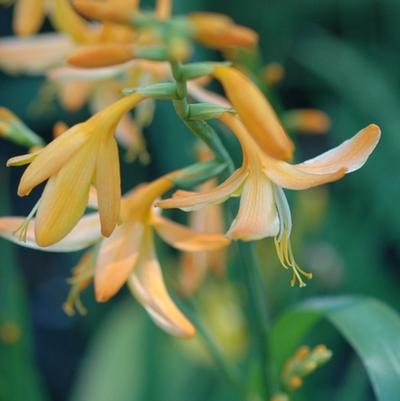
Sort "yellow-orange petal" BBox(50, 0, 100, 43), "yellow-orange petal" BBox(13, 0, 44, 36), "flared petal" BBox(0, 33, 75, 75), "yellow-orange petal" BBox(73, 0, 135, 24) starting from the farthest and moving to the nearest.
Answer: "flared petal" BBox(0, 33, 75, 75), "yellow-orange petal" BBox(13, 0, 44, 36), "yellow-orange petal" BBox(50, 0, 100, 43), "yellow-orange petal" BBox(73, 0, 135, 24)

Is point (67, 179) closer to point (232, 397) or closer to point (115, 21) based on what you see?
point (115, 21)

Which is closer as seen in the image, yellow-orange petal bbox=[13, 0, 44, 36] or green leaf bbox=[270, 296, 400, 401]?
green leaf bbox=[270, 296, 400, 401]

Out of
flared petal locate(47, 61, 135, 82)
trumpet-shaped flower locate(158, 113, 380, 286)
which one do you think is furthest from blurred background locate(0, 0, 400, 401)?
A: trumpet-shaped flower locate(158, 113, 380, 286)

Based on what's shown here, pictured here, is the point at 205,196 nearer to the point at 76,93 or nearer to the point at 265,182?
the point at 265,182

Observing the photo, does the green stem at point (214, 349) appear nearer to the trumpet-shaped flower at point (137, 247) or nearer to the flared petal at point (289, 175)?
the trumpet-shaped flower at point (137, 247)

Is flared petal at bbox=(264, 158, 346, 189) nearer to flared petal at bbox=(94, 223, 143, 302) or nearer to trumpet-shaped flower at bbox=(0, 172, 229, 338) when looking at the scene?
trumpet-shaped flower at bbox=(0, 172, 229, 338)

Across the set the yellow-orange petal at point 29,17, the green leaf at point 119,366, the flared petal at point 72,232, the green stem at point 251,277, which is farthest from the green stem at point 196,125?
the green leaf at point 119,366

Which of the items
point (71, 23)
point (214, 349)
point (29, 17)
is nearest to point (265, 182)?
point (214, 349)
